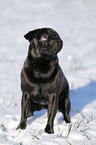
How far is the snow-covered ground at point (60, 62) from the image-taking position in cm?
295

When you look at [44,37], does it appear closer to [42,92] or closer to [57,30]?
[42,92]

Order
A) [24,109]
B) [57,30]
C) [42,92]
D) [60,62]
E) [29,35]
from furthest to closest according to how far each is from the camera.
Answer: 1. [57,30]
2. [60,62]
3. [24,109]
4. [42,92]
5. [29,35]

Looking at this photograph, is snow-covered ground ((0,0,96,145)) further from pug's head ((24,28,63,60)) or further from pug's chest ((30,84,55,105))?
pug's head ((24,28,63,60))

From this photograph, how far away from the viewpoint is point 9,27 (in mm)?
12781

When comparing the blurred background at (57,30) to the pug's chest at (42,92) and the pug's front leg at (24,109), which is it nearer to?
the pug's front leg at (24,109)

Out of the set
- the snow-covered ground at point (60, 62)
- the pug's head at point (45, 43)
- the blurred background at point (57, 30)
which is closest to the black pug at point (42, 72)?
the pug's head at point (45, 43)

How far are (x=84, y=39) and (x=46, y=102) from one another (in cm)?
856

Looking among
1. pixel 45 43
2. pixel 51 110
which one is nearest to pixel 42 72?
pixel 45 43

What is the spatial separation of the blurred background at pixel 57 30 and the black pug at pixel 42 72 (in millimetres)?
1415

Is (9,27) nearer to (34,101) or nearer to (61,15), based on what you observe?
(61,15)

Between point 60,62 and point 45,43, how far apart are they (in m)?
5.37

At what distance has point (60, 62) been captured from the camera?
8.16m

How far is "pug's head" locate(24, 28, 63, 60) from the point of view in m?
2.82

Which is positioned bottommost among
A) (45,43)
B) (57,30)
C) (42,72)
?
(42,72)
